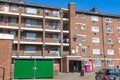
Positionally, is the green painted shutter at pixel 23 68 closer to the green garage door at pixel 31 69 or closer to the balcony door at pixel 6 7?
the green garage door at pixel 31 69

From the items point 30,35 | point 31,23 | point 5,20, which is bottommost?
point 30,35

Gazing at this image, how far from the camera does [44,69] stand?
26.5 meters

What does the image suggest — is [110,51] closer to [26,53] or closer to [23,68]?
[26,53]

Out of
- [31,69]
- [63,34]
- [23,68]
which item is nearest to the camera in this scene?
[23,68]

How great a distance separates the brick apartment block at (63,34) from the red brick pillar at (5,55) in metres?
23.8

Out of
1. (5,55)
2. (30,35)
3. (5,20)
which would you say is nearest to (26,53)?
(30,35)

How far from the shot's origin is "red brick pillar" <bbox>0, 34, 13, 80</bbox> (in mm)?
16641

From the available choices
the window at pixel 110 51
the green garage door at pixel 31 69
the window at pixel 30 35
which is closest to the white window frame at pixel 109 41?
the window at pixel 110 51

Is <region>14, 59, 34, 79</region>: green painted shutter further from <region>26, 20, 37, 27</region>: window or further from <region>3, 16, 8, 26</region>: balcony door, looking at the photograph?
<region>26, 20, 37, 27</region>: window

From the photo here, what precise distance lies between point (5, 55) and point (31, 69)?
959cm

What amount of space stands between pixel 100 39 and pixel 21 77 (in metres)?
29.2

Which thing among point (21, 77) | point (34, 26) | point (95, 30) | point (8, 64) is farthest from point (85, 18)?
point (8, 64)

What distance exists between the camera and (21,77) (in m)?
25.9

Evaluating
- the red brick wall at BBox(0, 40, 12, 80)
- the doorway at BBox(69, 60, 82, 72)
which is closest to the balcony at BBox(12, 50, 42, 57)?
the doorway at BBox(69, 60, 82, 72)
